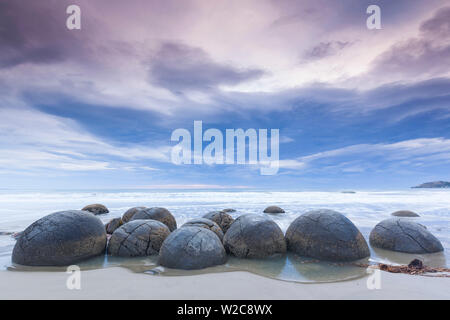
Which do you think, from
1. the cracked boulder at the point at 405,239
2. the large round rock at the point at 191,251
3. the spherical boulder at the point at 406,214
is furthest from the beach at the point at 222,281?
the spherical boulder at the point at 406,214

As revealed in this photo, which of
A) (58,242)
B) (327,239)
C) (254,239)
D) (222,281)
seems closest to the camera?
(222,281)

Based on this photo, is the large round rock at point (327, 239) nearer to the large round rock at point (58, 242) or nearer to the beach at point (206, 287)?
the beach at point (206, 287)

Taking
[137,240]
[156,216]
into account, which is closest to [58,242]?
[137,240]

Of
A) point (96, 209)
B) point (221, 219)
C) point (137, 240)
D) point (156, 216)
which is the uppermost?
point (156, 216)

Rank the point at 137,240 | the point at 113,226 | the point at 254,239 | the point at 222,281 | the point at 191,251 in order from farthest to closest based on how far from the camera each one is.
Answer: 1. the point at 113,226
2. the point at 137,240
3. the point at 254,239
4. the point at 191,251
5. the point at 222,281

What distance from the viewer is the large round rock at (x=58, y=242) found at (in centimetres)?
517

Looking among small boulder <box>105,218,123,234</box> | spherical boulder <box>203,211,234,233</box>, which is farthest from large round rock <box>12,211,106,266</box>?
spherical boulder <box>203,211,234,233</box>

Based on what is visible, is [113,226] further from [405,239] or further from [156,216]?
[405,239]

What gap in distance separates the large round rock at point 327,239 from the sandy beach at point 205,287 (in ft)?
3.38

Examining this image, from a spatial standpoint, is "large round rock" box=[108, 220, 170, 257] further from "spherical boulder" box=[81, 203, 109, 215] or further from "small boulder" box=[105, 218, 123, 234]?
"spherical boulder" box=[81, 203, 109, 215]

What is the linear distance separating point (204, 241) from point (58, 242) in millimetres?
3136

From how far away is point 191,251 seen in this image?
492cm

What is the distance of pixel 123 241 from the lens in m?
5.99

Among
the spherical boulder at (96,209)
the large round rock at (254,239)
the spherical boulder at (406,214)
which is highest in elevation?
the large round rock at (254,239)
